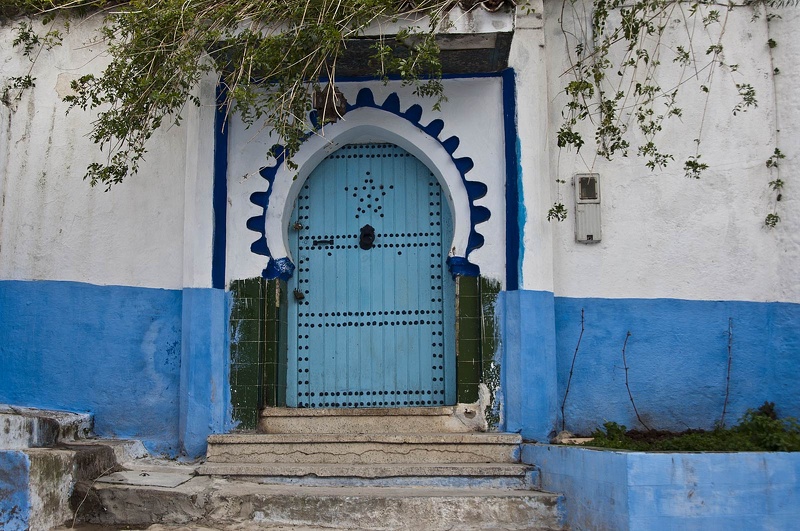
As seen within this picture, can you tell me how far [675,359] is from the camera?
6477mm

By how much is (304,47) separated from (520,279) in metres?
2.24

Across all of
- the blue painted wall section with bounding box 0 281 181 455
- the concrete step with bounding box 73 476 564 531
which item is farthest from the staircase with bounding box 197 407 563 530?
the blue painted wall section with bounding box 0 281 181 455

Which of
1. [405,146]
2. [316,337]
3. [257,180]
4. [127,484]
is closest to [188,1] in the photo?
[257,180]

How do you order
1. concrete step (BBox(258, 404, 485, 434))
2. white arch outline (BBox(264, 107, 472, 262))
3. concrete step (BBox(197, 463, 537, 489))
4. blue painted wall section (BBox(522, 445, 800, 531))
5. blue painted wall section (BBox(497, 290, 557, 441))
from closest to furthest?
blue painted wall section (BBox(522, 445, 800, 531))
concrete step (BBox(197, 463, 537, 489))
blue painted wall section (BBox(497, 290, 557, 441))
concrete step (BBox(258, 404, 485, 434))
white arch outline (BBox(264, 107, 472, 262))

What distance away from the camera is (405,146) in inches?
274

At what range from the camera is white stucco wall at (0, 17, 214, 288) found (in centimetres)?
682

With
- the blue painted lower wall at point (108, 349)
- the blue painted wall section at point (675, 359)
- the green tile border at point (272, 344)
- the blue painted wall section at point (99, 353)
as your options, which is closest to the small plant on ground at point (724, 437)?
the blue painted wall section at point (675, 359)

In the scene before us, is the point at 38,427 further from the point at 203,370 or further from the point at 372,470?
the point at 372,470

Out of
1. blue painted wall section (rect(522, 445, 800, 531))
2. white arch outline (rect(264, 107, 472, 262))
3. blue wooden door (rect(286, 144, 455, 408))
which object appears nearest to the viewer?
blue painted wall section (rect(522, 445, 800, 531))

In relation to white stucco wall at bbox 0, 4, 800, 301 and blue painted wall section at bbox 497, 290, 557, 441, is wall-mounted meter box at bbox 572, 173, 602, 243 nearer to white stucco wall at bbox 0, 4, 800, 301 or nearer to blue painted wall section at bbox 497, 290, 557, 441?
white stucco wall at bbox 0, 4, 800, 301

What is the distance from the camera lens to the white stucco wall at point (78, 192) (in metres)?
6.82

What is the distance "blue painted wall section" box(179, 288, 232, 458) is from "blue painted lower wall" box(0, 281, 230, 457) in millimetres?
10

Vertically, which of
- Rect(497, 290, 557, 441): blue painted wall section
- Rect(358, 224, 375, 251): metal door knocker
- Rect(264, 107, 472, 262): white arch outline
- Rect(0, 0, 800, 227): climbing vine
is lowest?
Rect(497, 290, 557, 441): blue painted wall section

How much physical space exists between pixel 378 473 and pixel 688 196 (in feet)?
10.4
